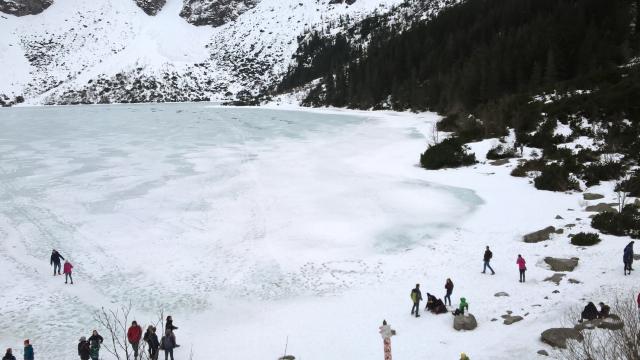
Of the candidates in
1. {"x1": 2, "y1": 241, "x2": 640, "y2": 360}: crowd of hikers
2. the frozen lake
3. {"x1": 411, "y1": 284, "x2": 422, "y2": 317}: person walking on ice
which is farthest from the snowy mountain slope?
{"x1": 411, "y1": 284, "x2": 422, "y2": 317}: person walking on ice

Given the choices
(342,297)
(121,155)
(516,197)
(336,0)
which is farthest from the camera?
(336,0)

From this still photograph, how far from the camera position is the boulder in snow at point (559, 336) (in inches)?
472

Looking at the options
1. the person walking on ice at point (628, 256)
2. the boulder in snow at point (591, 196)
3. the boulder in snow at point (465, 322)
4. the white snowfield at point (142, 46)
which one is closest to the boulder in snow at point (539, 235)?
the person walking on ice at point (628, 256)

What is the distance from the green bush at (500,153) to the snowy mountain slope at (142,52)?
119 m

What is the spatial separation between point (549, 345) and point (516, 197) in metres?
16.7

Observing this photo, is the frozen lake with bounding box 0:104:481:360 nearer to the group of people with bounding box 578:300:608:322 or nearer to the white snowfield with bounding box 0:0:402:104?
the group of people with bounding box 578:300:608:322

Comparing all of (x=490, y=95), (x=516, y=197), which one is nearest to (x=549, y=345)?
(x=516, y=197)

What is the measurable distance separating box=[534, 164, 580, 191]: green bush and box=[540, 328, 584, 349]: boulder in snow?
17263 mm

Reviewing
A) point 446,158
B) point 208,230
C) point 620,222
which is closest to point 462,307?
point 620,222

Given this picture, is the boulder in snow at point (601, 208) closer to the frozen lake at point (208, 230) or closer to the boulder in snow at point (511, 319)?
the frozen lake at point (208, 230)

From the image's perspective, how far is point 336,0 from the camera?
17100 cm

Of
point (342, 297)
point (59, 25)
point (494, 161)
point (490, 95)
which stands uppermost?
point (59, 25)

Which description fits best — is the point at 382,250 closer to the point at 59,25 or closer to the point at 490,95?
the point at 490,95

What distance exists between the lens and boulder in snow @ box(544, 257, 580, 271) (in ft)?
57.3
